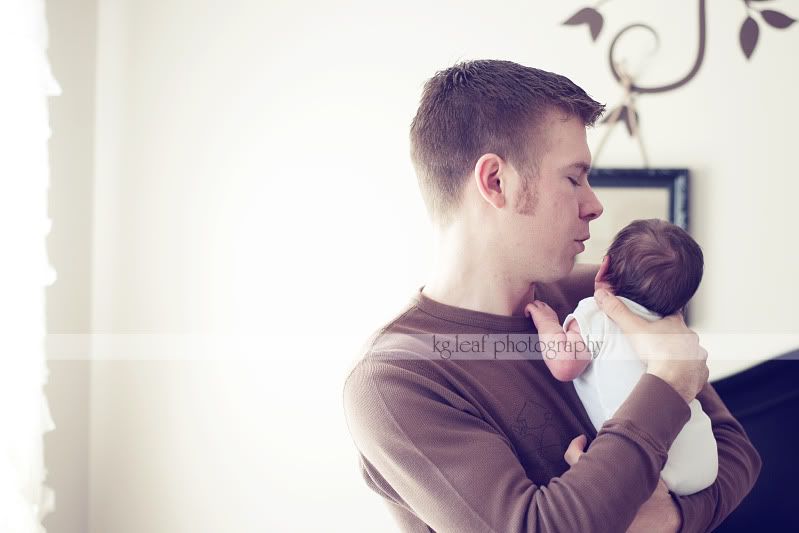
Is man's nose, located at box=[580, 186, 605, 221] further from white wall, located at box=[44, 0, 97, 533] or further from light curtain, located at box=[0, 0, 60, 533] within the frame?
white wall, located at box=[44, 0, 97, 533]

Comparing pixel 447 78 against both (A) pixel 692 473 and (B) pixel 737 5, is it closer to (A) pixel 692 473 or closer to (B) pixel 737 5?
(A) pixel 692 473

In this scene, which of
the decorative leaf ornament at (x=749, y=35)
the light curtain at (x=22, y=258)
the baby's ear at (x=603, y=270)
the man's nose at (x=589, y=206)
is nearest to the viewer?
the man's nose at (x=589, y=206)

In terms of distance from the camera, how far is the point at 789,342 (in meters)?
1.83

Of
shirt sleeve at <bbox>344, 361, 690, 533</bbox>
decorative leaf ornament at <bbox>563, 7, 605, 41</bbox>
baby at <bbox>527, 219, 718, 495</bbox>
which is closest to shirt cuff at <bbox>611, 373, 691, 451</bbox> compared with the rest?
shirt sleeve at <bbox>344, 361, 690, 533</bbox>

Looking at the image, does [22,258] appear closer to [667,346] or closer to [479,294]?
[479,294]

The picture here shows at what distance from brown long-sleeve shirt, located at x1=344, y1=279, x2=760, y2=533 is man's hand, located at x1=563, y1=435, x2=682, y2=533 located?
2 centimetres

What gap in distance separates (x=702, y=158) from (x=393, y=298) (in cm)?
95

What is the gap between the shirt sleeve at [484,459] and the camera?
0.74 meters

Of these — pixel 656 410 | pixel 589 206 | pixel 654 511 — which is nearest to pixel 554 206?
pixel 589 206

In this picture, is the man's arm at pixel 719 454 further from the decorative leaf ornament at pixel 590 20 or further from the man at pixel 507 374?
the decorative leaf ornament at pixel 590 20

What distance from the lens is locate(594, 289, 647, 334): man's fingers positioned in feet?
3.22

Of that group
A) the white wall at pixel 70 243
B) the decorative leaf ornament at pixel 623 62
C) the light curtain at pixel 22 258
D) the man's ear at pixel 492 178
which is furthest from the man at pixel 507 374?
the white wall at pixel 70 243

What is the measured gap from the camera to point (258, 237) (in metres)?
1.93

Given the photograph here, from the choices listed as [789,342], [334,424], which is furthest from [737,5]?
[334,424]
